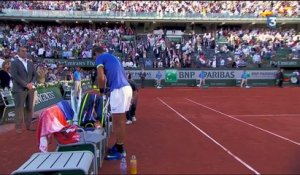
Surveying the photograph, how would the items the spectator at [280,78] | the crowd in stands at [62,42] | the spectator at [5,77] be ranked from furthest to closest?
1. the crowd in stands at [62,42]
2. the spectator at [280,78]
3. the spectator at [5,77]

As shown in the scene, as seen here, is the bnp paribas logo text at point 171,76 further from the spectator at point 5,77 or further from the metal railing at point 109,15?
the spectator at point 5,77

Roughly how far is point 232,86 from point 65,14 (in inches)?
849

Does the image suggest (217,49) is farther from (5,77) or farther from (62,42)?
(5,77)

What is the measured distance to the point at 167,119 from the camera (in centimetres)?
1345

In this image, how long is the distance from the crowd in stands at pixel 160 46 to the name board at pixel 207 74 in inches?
50.7

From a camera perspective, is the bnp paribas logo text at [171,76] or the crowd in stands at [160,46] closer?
the bnp paribas logo text at [171,76]

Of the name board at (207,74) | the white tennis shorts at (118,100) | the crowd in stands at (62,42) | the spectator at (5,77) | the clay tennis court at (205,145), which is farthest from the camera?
the crowd in stands at (62,42)

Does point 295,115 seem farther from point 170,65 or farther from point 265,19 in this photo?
point 265,19

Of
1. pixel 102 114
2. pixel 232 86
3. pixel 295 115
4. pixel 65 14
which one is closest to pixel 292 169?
pixel 102 114

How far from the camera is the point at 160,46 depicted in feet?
124

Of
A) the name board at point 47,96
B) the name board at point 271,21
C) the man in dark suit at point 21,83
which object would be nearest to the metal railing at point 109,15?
the name board at point 271,21

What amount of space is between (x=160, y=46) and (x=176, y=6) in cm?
1406

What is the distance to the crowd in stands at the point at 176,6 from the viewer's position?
47.6 metres

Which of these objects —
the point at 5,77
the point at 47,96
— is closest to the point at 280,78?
the point at 47,96
